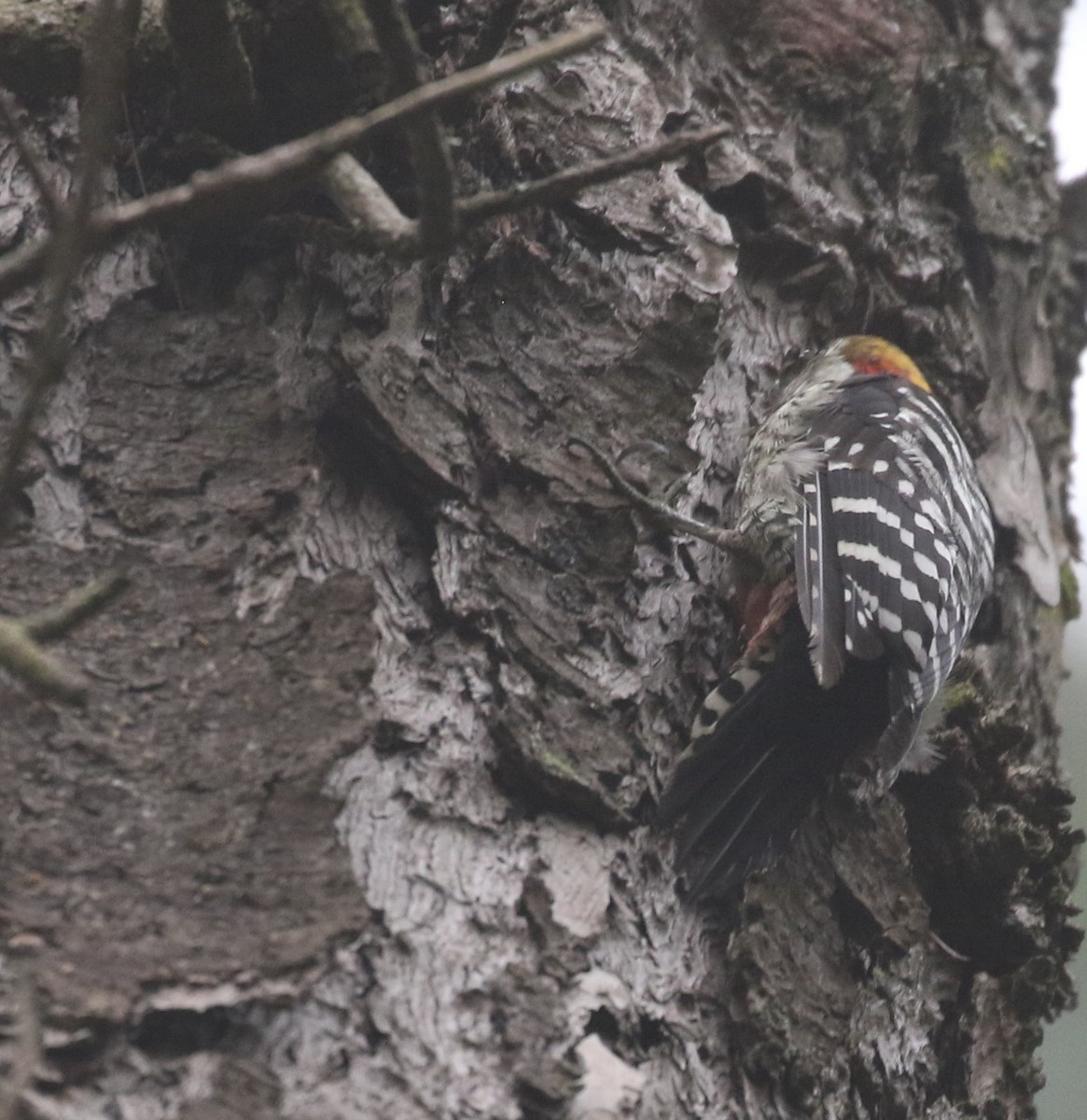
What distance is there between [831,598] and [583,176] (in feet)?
4.44

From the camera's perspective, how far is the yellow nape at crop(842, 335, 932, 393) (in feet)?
9.75

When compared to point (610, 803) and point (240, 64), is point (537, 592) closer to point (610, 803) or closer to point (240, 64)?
point (610, 803)

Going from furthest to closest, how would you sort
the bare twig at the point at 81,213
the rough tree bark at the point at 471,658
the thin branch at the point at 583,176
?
the rough tree bark at the point at 471,658
the thin branch at the point at 583,176
the bare twig at the point at 81,213

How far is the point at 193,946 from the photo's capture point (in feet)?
4.58

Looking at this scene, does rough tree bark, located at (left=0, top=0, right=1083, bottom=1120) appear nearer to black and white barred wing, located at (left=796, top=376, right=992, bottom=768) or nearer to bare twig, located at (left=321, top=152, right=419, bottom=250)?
black and white barred wing, located at (left=796, top=376, right=992, bottom=768)

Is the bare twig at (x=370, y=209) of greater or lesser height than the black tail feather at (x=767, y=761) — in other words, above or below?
above

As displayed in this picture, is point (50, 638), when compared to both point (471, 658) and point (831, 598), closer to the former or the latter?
point (471, 658)

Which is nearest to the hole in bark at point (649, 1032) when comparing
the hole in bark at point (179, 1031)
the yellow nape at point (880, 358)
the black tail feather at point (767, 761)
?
the black tail feather at point (767, 761)

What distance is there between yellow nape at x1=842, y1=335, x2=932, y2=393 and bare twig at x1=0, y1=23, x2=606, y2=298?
191cm

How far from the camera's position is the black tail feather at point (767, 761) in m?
1.91

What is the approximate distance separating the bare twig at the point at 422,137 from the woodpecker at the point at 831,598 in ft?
2.88

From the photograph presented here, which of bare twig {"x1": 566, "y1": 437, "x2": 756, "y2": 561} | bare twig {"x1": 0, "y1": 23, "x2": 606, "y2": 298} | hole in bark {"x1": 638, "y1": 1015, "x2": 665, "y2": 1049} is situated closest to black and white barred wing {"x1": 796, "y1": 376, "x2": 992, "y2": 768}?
bare twig {"x1": 566, "y1": 437, "x2": 756, "y2": 561}

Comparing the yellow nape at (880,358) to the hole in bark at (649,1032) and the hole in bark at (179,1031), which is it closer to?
the hole in bark at (649,1032)

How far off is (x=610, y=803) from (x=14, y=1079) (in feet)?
2.89
